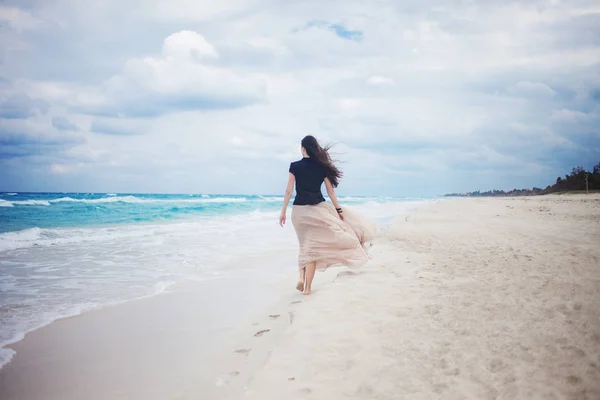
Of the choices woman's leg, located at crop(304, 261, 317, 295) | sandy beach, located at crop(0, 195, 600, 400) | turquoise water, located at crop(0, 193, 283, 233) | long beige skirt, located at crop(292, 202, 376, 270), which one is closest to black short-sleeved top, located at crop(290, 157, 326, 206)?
long beige skirt, located at crop(292, 202, 376, 270)

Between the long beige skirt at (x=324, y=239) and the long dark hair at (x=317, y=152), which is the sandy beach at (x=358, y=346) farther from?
the long dark hair at (x=317, y=152)

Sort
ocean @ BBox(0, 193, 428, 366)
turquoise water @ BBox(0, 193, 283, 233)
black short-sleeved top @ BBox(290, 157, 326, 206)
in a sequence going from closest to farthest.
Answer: ocean @ BBox(0, 193, 428, 366) < black short-sleeved top @ BBox(290, 157, 326, 206) < turquoise water @ BBox(0, 193, 283, 233)

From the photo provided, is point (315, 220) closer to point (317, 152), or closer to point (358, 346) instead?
point (317, 152)

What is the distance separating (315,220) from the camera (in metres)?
5.27

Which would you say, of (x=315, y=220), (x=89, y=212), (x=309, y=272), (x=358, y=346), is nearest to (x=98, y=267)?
(x=309, y=272)

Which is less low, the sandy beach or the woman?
the woman

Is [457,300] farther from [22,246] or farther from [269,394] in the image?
[22,246]

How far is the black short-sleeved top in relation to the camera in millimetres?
5258

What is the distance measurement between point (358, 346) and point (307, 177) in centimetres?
285

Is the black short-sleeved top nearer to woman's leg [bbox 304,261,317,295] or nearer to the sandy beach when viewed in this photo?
woman's leg [bbox 304,261,317,295]

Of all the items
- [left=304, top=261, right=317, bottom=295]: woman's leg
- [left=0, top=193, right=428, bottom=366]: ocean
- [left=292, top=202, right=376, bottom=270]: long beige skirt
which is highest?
[left=292, top=202, right=376, bottom=270]: long beige skirt

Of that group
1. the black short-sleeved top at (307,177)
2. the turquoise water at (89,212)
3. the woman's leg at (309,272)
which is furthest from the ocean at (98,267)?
the turquoise water at (89,212)

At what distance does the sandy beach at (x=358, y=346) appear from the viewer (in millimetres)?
2395

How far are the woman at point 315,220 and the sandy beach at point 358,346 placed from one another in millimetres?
423
